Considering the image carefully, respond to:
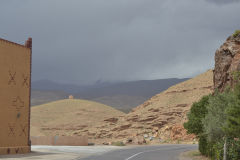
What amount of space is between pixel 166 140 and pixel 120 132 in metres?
15.6

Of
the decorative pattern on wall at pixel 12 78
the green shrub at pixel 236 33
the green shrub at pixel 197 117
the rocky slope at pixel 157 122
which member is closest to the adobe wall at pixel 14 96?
the decorative pattern on wall at pixel 12 78

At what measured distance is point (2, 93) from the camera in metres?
33.1

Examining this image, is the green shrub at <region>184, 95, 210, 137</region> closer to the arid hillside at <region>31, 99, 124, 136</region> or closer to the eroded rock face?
the eroded rock face

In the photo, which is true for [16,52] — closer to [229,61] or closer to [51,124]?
[229,61]

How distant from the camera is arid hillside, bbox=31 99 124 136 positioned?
111725 millimetres

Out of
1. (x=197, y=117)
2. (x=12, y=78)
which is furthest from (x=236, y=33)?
(x=12, y=78)

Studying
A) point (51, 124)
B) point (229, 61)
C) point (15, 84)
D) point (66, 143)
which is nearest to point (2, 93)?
point (15, 84)

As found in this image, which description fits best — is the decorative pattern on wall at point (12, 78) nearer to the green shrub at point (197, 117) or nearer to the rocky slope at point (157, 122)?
the green shrub at point (197, 117)

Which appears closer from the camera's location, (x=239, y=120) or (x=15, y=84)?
(x=239, y=120)

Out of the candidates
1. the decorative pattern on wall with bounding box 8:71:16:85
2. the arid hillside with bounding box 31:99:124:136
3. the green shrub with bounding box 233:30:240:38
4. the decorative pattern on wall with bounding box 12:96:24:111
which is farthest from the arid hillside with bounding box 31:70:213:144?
the decorative pattern on wall with bounding box 8:71:16:85

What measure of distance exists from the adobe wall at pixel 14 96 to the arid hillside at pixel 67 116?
68646 millimetres

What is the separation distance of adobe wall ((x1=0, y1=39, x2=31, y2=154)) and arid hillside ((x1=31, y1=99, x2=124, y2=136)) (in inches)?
2703

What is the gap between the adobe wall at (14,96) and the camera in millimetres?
33297

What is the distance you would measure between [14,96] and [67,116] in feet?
314
